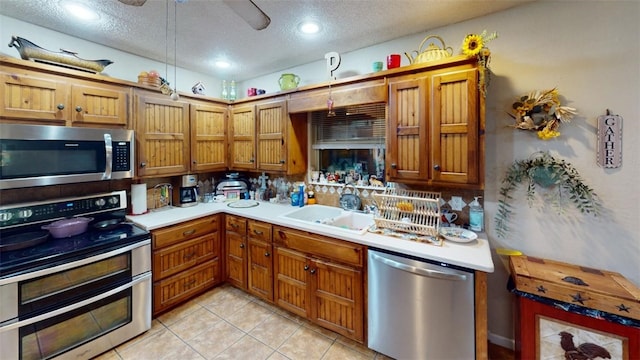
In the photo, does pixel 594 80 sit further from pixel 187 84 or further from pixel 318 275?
pixel 187 84

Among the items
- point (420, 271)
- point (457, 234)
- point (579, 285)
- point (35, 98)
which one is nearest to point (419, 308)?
point (420, 271)

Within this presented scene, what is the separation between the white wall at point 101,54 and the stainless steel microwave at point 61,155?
814 mm

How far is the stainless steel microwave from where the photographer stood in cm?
174

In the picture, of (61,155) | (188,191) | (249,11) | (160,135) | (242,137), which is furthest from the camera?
(242,137)

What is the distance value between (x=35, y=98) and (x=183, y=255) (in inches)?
65.6

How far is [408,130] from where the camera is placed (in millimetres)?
1966

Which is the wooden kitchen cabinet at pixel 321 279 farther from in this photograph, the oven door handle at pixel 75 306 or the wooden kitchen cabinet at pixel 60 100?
the wooden kitchen cabinet at pixel 60 100

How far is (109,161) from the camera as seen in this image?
2.17 metres

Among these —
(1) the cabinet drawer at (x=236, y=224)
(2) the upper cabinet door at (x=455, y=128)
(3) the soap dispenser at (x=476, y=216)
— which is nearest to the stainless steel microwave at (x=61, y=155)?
(1) the cabinet drawer at (x=236, y=224)

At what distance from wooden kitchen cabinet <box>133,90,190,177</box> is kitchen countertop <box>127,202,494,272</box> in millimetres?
445

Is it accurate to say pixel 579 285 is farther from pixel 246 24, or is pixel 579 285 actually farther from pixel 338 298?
pixel 246 24

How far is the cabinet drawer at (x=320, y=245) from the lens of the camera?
1904 millimetres

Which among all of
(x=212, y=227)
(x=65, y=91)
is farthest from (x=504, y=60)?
(x=65, y=91)

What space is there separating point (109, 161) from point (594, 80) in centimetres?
368
